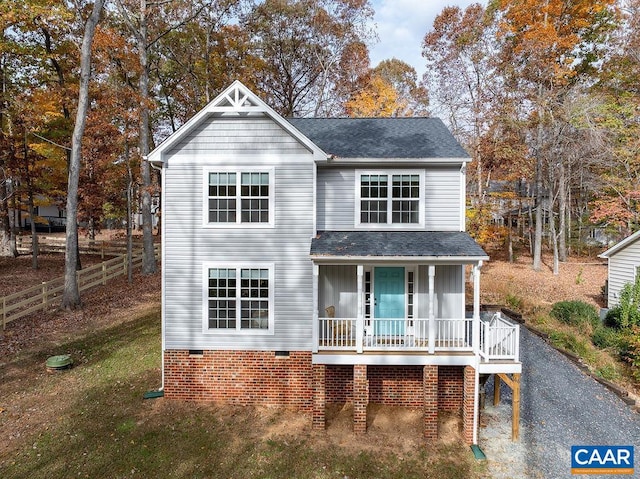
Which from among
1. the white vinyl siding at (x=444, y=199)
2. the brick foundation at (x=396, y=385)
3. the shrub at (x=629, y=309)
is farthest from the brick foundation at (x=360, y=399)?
the shrub at (x=629, y=309)

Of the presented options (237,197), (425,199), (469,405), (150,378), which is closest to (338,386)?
(469,405)

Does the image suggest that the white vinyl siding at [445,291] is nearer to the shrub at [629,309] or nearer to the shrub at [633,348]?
the shrub at [633,348]

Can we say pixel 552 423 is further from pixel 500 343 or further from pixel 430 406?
pixel 430 406

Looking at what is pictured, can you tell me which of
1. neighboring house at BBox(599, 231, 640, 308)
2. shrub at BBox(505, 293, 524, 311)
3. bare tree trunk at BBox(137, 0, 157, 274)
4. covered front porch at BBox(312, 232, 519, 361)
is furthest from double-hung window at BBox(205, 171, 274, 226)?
neighboring house at BBox(599, 231, 640, 308)

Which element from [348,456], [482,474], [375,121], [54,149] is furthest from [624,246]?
[54,149]

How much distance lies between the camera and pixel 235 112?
9836 millimetres

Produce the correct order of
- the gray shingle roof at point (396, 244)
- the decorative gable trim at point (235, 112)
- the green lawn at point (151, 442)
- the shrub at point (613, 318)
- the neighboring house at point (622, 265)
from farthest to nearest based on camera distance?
the neighboring house at point (622, 265) < the shrub at point (613, 318) < the decorative gable trim at point (235, 112) < the gray shingle roof at point (396, 244) < the green lawn at point (151, 442)

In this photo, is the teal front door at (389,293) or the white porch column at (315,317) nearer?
the white porch column at (315,317)

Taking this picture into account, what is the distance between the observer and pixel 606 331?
47.8 feet

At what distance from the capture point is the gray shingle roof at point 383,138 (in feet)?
34.3

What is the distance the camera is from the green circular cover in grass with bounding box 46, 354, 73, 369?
35.8ft

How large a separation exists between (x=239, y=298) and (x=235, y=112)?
5.14 metres

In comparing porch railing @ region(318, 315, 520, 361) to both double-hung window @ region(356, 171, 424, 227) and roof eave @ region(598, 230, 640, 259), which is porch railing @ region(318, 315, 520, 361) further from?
roof eave @ region(598, 230, 640, 259)

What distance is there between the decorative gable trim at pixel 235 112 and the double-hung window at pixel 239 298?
11.1 ft
